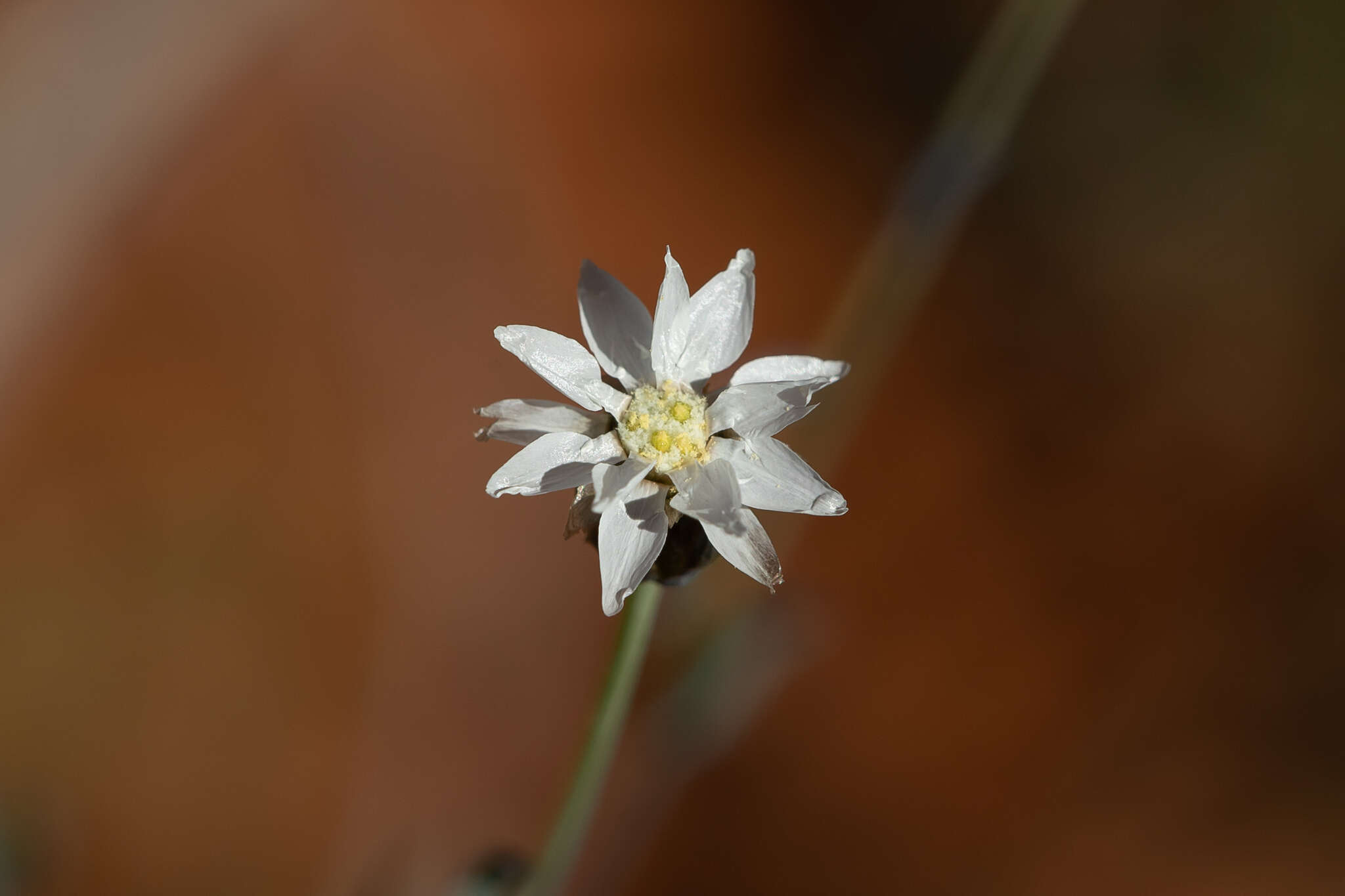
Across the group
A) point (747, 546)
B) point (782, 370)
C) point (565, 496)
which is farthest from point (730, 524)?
point (565, 496)

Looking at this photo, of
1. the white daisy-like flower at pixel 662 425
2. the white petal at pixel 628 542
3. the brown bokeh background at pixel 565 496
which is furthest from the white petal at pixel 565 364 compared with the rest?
the brown bokeh background at pixel 565 496

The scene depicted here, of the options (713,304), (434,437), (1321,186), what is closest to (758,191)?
(434,437)

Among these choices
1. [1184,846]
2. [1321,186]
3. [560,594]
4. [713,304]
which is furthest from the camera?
[1321,186]

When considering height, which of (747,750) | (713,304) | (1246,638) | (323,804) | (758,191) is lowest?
(323,804)

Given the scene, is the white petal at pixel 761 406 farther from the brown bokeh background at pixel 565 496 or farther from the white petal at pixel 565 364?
the brown bokeh background at pixel 565 496

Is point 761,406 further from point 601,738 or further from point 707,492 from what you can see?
point 601,738

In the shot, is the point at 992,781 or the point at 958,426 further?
the point at 958,426

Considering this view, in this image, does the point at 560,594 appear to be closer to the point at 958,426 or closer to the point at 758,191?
the point at 958,426
